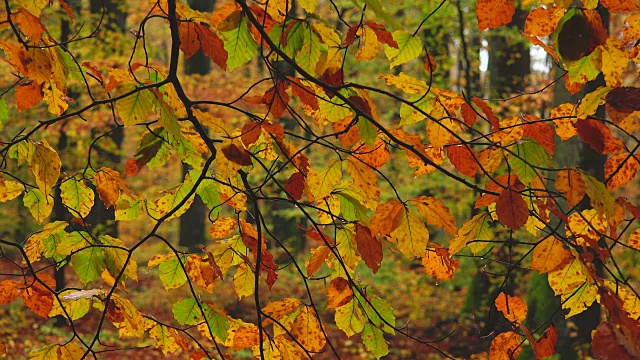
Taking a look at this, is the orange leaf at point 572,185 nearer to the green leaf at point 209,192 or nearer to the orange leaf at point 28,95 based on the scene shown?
the green leaf at point 209,192

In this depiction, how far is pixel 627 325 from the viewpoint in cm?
96

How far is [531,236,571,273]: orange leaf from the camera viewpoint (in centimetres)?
149

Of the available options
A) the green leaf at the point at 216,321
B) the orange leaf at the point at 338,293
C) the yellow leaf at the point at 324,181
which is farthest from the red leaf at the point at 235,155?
the green leaf at the point at 216,321

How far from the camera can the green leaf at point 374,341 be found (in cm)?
163

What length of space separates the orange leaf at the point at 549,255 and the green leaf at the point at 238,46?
2.71 feet

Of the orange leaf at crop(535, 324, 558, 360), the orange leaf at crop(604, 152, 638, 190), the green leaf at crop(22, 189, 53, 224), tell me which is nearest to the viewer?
the orange leaf at crop(535, 324, 558, 360)

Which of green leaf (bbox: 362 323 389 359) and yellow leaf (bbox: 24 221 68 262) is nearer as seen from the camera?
green leaf (bbox: 362 323 389 359)

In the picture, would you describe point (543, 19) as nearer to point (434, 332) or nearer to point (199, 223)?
point (434, 332)

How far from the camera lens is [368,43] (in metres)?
1.63

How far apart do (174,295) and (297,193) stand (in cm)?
870

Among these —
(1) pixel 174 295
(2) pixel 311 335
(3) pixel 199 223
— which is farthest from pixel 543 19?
(3) pixel 199 223

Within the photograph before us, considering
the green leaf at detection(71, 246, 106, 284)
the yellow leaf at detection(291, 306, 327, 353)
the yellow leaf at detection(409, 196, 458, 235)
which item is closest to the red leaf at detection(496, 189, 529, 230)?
the yellow leaf at detection(409, 196, 458, 235)

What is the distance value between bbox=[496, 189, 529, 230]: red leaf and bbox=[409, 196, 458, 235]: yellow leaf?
12 centimetres

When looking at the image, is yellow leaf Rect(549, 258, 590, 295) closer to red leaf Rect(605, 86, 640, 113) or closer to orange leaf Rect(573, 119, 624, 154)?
orange leaf Rect(573, 119, 624, 154)
